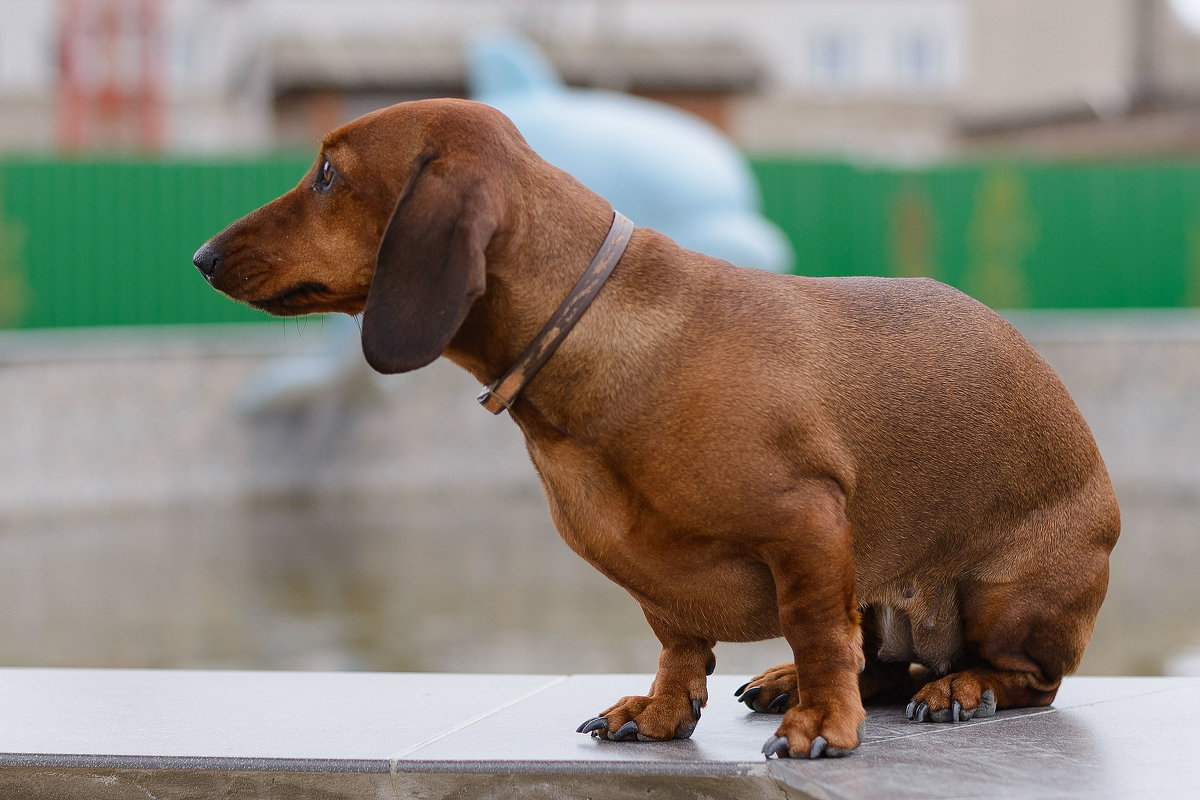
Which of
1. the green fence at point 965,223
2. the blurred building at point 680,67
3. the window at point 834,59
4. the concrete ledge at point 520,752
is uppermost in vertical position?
the window at point 834,59

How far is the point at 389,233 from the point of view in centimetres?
264

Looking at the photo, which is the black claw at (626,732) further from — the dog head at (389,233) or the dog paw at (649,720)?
the dog head at (389,233)

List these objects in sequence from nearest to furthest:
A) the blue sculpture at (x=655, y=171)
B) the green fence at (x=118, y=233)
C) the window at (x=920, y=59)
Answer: the blue sculpture at (x=655, y=171), the green fence at (x=118, y=233), the window at (x=920, y=59)

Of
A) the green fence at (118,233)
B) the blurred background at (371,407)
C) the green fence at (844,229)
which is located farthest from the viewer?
the green fence at (844,229)

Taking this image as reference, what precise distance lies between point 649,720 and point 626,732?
0.18ft

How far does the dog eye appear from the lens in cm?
279

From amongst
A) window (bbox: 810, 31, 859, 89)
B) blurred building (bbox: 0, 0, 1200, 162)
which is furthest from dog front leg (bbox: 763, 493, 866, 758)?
window (bbox: 810, 31, 859, 89)

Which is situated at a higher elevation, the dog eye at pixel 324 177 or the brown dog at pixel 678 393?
the dog eye at pixel 324 177

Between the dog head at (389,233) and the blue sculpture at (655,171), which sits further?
the blue sculpture at (655,171)

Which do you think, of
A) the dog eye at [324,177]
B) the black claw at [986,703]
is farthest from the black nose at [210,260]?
the black claw at [986,703]

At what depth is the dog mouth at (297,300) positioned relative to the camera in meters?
2.79

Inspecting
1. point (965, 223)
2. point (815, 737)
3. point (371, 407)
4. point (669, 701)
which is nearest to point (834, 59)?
point (965, 223)

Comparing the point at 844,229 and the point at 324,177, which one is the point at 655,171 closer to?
the point at 844,229

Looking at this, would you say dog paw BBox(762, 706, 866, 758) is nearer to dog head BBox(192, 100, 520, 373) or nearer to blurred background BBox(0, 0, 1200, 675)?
dog head BBox(192, 100, 520, 373)
